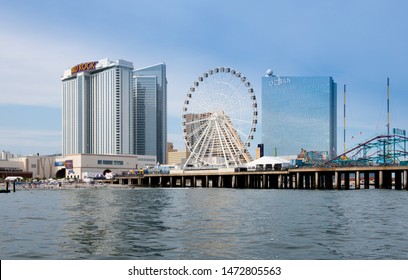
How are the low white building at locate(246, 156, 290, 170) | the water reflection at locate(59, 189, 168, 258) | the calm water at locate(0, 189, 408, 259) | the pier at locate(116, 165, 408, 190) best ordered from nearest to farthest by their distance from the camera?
1. the calm water at locate(0, 189, 408, 259)
2. the water reflection at locate(59, 189, 168, 258)
3. the pier at locate(116, 165, 408, 190)
4. the low white building at locate(246, 156, 290, 170)

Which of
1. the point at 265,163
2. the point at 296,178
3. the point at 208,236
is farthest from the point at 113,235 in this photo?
the point at 265,163

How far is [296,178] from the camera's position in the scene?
133 metres

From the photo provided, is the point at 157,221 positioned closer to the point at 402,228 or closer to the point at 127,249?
the point at 127,249

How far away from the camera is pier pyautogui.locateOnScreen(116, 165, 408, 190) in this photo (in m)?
118

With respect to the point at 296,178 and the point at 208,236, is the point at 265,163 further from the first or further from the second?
the point at 208,236

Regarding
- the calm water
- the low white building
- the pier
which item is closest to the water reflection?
the calm water

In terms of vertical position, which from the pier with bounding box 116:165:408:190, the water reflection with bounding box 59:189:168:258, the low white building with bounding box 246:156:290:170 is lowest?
the pier with bounding box 116:165:408:190

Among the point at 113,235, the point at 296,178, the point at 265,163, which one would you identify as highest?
the point at 113,235

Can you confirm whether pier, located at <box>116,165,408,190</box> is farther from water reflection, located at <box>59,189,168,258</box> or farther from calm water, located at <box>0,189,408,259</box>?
water reflection, located at <box>59,189,168,258</box>

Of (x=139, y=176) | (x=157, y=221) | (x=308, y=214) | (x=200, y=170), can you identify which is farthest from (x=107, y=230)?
(x=139, y=176)

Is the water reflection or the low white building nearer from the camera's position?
the water reflection

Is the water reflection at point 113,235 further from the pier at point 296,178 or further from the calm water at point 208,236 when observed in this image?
the pier at point 296,178

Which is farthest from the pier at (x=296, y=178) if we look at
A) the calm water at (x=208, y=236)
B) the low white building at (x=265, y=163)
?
the calm water at (x=208, y=236)
